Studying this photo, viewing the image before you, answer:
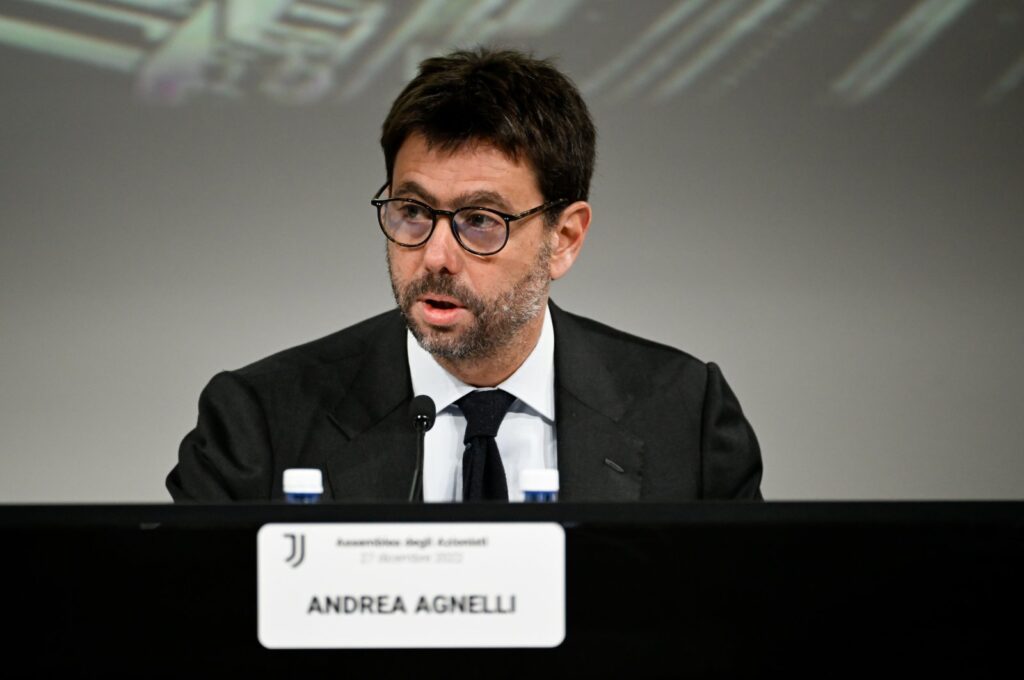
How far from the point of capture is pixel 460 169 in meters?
1.74

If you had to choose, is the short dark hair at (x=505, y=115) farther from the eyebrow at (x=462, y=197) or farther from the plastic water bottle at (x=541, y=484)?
the plastic water bottle at (x=541, y=484)

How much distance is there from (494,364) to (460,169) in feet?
1.03

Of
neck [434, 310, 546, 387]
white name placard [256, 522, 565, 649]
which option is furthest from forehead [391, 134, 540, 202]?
Result: white name placard [256, 522, 565, 649]

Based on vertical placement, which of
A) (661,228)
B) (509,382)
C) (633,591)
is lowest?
(633,591)

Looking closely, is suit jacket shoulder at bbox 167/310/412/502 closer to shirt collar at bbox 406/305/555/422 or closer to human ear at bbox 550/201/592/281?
shirt collar at bbox 406/305/555/422

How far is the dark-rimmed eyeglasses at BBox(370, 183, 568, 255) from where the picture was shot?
1.72m

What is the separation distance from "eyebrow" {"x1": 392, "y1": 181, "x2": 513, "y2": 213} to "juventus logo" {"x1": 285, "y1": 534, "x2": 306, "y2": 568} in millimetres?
947

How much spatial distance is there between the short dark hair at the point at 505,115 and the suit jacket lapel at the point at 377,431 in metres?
0.31

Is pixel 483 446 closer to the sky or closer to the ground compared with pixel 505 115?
closer to the ground

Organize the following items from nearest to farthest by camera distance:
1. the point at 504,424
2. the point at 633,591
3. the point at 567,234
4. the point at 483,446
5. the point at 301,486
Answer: the point at 633,591 < the point at 301,486 < the point at 483,446 < the point at 504,424 < the point at 567,234

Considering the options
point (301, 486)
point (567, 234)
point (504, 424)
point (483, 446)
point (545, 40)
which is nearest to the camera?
point (301, 486)

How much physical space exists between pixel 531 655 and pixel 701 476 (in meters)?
1.08

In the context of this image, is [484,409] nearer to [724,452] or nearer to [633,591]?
[724,452]

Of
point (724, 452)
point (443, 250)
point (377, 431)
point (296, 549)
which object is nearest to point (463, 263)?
point (443, 250)
